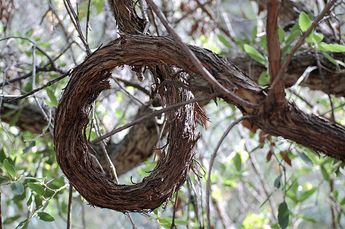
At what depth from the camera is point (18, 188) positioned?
0.93m

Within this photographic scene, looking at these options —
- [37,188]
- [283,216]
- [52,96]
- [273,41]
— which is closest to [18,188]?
[37,188]

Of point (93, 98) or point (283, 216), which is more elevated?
point (93, 98)

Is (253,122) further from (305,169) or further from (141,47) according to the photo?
(305,169)

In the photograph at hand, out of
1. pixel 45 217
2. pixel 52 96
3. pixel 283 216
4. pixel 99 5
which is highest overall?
pixel 99 5

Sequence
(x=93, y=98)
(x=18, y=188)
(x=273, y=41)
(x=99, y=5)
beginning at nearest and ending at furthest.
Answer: (x=273, y=41)
(x=93, y=98)
(x=18, y=188)
(x=99, y=5)

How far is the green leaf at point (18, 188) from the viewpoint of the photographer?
927 millimetres

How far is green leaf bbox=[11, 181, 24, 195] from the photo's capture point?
927mm

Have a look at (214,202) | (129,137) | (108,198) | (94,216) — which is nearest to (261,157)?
(94,216)

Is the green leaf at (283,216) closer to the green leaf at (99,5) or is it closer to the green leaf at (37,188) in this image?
the green leaf at (37,188)

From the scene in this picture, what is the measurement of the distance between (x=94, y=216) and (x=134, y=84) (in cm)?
205

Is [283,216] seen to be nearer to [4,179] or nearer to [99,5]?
[4,179]

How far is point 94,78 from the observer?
684 mm

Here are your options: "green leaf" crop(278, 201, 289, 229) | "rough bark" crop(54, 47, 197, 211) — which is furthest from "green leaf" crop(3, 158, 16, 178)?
"green leaf" crop(278, 201, 289, 229)

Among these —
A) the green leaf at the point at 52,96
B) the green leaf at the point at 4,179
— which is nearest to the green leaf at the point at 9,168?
the green leaf at the point at 4,179
